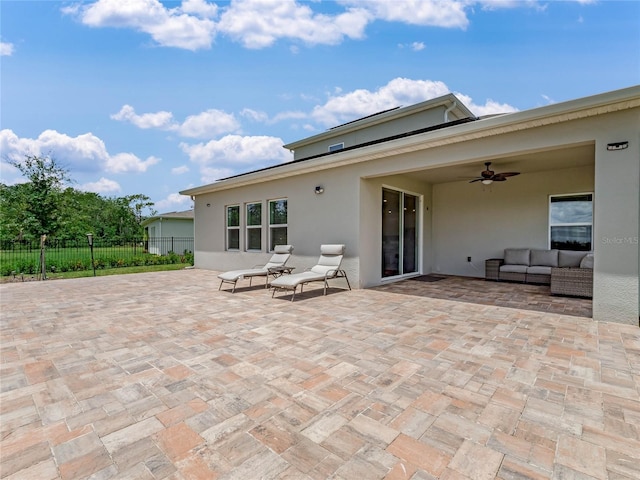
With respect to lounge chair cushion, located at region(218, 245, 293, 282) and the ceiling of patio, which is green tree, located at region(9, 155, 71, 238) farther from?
the ceiling of patio

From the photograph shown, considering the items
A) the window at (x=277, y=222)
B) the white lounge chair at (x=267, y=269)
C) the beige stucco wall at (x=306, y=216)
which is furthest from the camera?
the window at (x=277, y=222)

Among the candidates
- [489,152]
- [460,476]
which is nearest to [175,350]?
[460,476]

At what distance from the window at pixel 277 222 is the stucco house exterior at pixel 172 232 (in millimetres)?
14078

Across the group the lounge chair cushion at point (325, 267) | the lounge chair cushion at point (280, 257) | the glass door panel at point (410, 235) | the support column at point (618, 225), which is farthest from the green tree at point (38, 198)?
the support column at point (618, 225)

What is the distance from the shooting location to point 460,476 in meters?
1.66

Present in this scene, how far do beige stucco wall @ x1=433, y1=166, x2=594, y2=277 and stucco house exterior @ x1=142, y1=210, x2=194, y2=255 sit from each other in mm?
17569

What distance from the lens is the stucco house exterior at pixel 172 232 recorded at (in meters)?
21.9

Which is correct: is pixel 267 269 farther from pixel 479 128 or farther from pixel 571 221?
pixel 571 221

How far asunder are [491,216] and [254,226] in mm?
7442

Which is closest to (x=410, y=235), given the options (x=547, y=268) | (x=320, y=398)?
(x=547, y=268)

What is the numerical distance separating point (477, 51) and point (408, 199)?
4625 millimetres

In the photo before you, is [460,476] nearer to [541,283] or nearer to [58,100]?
[541,283]

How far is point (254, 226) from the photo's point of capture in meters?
10.4

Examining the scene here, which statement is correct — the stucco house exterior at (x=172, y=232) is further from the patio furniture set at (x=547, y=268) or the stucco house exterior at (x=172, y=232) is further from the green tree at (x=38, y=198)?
the patio furniture set at (x=547, y=268)
